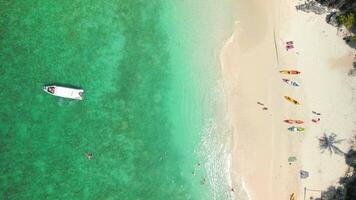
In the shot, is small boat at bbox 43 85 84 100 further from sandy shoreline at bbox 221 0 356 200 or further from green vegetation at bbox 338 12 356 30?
green vegetation at bbox 338 12 356 30

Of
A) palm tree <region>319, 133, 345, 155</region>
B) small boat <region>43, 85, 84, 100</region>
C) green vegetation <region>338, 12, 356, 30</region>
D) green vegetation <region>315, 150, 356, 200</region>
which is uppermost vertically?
green vegetation <region>338, 12, 356, 30</region>

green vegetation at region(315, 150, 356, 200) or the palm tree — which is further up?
the palm tree

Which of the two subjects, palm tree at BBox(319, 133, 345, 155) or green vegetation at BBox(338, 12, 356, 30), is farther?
palm tree at BBox(319, 133, 345, 155)

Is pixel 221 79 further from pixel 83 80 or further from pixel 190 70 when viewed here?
pixel 83 80

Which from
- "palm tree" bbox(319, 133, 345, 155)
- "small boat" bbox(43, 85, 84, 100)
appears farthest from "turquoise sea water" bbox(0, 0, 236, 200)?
"palm tree" bbox(319, 133, 345, 155)

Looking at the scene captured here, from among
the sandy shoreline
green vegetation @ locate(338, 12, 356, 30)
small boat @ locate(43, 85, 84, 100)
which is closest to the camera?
small boat @ locate(43, 85, 84, 100)

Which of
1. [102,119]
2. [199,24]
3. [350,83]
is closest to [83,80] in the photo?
[102,119]

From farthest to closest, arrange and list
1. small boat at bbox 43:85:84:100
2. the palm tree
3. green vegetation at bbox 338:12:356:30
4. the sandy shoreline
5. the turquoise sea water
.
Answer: the palm tree < the sandy shoreline < green vegetation at bbox 338:12:356:30 < the turquoise sea water < small boat at bbox 43:85:84:100
